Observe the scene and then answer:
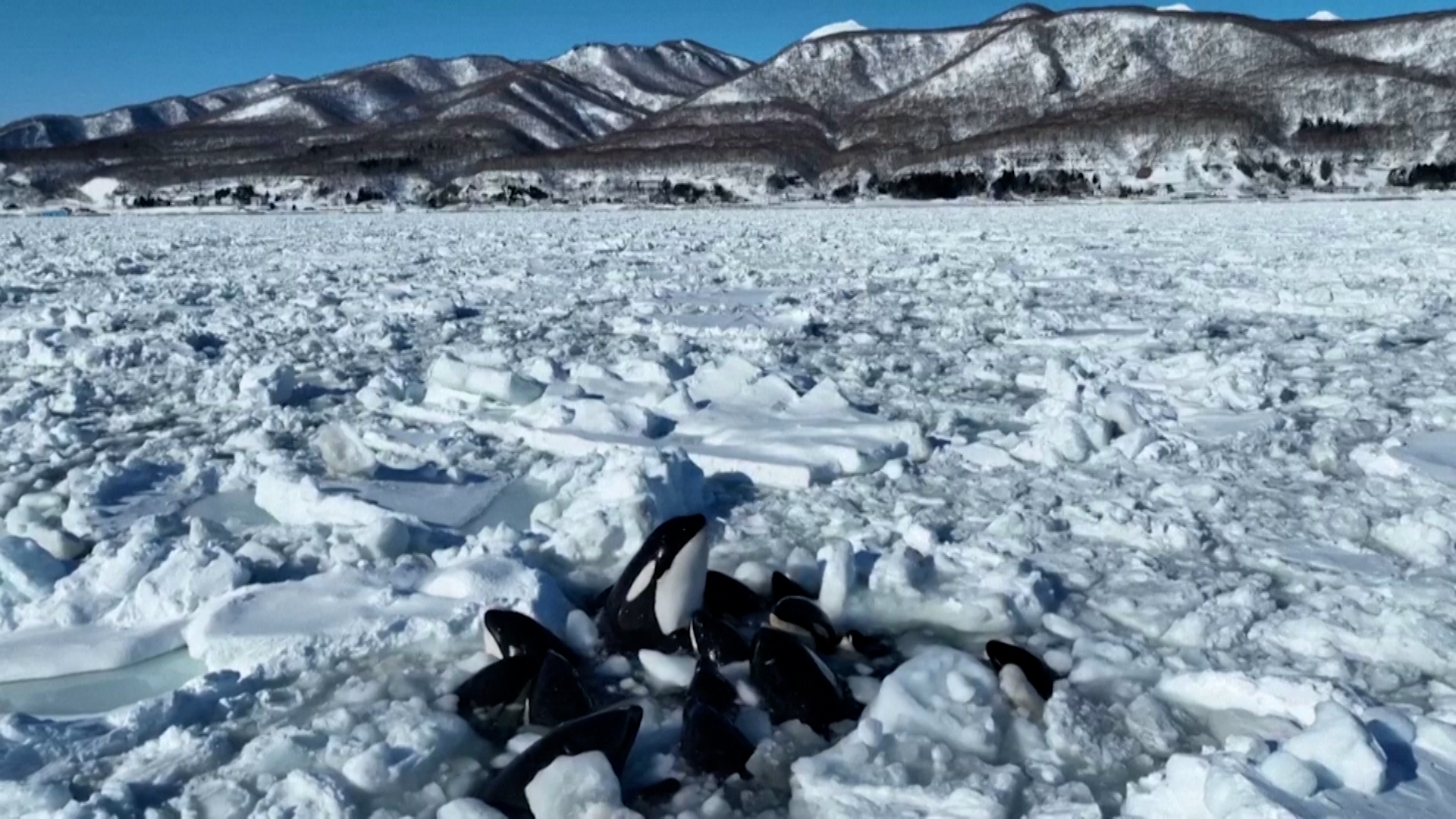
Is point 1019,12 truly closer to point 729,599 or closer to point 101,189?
point 101,189

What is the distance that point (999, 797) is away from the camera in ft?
6.01

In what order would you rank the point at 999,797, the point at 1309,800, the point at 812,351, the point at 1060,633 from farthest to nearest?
1. the point at 812,351
2. the point at 1060,633
3. the point at 999,797
4. the point at 1309,800

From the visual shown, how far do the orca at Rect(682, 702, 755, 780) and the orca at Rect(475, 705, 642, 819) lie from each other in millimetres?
108

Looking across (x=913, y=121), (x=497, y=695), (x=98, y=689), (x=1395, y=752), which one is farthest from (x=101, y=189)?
(x=1395, y=752)

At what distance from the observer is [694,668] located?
2326 mm

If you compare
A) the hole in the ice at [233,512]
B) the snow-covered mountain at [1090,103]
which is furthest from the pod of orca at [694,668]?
the snow-covered mountain at [1090,103]

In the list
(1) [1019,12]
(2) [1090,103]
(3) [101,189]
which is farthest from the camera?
(1) [1019,12]

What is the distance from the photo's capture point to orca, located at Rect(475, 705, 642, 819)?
1848mm

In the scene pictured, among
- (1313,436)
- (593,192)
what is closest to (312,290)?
(1313,436)

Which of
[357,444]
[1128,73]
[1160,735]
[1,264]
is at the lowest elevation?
[1160,735]

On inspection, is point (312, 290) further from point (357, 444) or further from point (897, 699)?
point (897, 699)

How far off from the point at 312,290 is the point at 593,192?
6336 centimetres

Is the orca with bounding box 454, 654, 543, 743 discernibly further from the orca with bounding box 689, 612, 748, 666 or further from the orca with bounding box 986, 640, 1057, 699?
the orca with bounding box 986, 640, 1057, 699

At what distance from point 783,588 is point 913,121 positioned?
295ft
